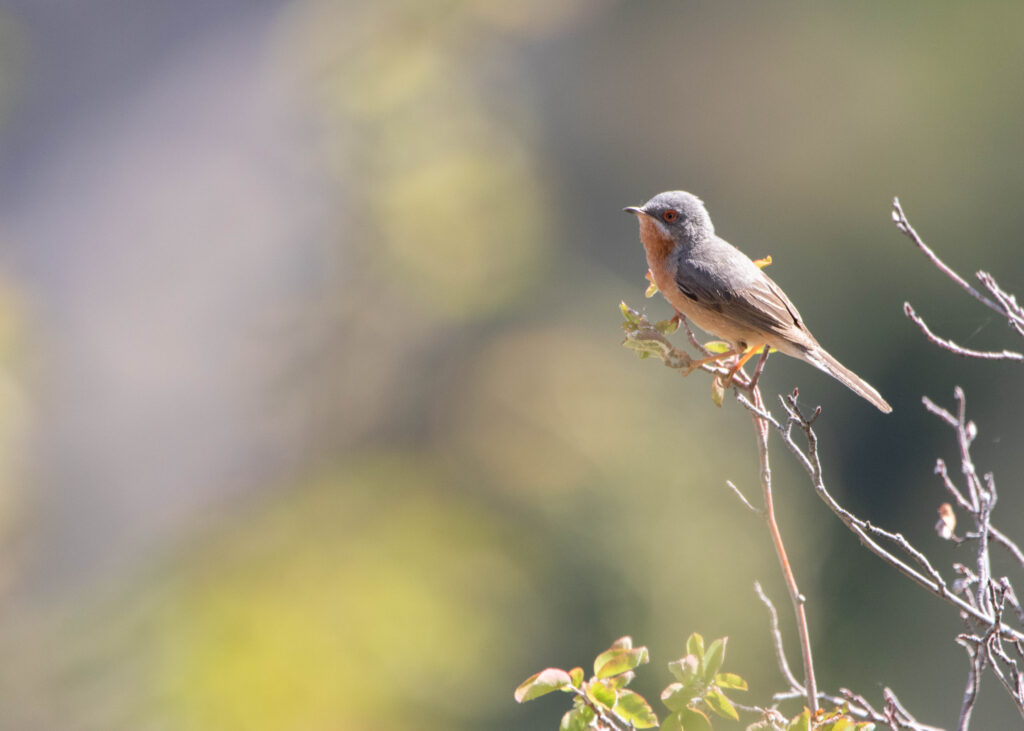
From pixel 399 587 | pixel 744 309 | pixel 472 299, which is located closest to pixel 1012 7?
pixel 472 299

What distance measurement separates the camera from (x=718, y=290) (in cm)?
332

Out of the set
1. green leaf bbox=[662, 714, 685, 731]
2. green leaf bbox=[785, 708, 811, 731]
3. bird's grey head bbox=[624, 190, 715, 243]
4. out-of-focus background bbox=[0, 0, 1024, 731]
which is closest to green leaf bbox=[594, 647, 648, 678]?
green leaf bbox=[662, 714, 685, 731]

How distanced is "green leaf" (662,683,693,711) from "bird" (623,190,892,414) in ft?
3.87

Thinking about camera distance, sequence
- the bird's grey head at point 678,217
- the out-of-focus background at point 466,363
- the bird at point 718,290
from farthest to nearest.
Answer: the out-of-focus background at point 466,363 → the bird's grey head at point 678,217 → the bird at point 718,290

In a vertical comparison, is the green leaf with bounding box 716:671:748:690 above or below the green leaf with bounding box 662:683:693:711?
below

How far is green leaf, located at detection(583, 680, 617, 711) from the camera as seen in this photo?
1.99m

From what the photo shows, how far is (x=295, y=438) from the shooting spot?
33.5 ft

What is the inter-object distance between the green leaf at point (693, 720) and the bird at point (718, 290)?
1219 mm

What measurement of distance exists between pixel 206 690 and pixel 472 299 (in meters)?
4.61

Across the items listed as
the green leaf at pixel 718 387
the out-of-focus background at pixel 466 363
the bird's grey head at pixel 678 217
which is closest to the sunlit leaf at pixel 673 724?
the green leaf at pixel 718 387

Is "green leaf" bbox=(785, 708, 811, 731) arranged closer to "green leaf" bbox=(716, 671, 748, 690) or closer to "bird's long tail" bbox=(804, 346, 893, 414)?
"green leaf" bbox=(716, 671, 748, 690)

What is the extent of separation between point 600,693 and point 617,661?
7 centimetres

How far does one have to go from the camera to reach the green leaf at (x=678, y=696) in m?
2.01

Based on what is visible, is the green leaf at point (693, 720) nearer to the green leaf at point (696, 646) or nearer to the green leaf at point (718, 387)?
the green leaf at point (696, 646)
